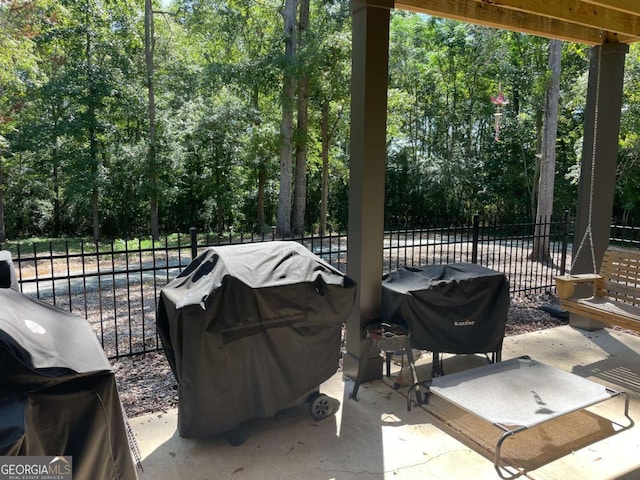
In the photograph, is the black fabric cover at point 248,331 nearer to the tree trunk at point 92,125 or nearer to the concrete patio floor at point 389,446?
the concrete patio floor at point 389,446

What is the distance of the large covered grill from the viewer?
3443mm

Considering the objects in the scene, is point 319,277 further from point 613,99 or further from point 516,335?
point 613,99

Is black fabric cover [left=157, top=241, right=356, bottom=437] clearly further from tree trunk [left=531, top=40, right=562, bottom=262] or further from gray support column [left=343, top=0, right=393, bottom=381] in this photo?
tree trunk [left=531, top=40, right=562, bottom=262]

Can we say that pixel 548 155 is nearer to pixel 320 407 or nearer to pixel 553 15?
pixel 553 15

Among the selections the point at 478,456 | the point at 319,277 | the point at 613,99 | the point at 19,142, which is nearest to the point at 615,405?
the point at 478,456

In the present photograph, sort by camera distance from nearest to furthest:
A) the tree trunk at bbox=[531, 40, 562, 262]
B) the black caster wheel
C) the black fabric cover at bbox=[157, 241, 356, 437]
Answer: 1. the black fabric cover at bbox=[157, 241, 356, 437]
2. the black caster wheel
3. the tree trunk at bbox=[531, 40, 562, 262]

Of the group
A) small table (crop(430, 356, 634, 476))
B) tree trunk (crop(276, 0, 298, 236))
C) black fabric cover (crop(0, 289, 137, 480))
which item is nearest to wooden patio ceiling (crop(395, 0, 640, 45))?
small table (crop(430, 356, 634, 476))

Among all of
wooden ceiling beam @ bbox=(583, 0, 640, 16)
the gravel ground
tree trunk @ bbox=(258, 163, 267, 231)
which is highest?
wooden ceiling beam @ bbox=(583, 0, 640, 16)

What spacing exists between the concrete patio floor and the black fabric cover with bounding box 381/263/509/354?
473 millimetres

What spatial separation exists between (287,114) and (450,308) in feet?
34.3

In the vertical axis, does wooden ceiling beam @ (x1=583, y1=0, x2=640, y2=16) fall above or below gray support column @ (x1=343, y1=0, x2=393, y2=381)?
above

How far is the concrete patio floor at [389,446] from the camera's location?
8.44ft

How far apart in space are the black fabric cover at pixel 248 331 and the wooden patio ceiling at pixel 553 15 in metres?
2.32

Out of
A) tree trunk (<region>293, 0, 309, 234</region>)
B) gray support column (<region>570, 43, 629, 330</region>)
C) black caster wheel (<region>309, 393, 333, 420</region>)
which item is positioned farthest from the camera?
tree trunk (<region>293, 0, 309, 234</region>)
